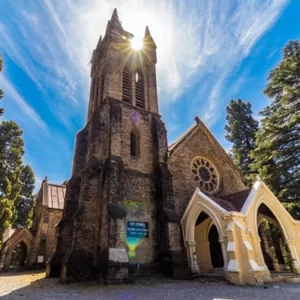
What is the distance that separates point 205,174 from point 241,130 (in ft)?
43.0

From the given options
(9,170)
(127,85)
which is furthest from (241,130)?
(9,170)

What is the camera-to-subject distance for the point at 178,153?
52.6 feet

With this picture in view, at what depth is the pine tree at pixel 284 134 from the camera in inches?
614

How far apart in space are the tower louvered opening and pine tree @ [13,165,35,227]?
23485 mm

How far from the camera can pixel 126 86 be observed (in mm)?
18312

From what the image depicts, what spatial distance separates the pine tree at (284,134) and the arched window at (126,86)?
10.7m

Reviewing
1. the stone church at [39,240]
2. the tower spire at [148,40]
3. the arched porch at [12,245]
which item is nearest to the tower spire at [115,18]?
the tower spire at [148,40]

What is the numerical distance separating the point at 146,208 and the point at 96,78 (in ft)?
45.2

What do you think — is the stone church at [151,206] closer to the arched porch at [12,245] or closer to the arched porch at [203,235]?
the arched porch at [203,235]

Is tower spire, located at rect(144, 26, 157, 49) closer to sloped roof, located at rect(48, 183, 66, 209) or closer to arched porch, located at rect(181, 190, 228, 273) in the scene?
arched porch, located at rect(181, 190, 228, 273)

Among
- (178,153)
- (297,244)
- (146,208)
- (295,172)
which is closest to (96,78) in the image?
(178,153)

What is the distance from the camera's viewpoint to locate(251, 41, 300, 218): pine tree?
1559cm

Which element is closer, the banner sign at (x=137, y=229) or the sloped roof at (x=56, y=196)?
A: the banner sign at (x=137, y=229)

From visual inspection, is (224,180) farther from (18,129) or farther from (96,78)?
(18,129)
